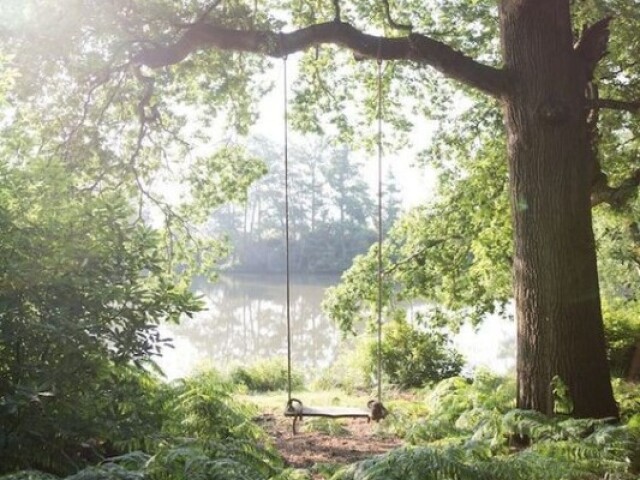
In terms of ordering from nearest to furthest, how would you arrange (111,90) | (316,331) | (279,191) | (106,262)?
1. (106,262)
2. (111,90)
3. (316,331)
4. (279,191)

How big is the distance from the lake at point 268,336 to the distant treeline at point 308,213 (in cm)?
1128

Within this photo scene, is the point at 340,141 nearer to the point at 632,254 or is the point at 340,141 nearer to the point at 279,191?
the point at 632,254

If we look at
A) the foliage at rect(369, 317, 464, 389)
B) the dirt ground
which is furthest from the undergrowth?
the foliage at rect(369, 317, 464, 389)

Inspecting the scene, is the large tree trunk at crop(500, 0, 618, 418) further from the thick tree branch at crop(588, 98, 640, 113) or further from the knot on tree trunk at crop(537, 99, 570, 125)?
the thick tree branch at crop(588, 98, 640, 113)

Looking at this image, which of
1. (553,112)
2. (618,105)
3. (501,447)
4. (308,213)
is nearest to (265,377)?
(618,105)

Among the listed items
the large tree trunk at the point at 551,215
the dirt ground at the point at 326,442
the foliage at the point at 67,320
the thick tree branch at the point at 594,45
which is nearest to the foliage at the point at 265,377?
the dirt ground at the point at 326,442

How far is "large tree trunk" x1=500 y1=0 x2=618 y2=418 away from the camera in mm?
4523

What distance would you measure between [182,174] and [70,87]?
249 centimetres

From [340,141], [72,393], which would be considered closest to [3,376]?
[72,393]

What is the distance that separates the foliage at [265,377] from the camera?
10.7 meters

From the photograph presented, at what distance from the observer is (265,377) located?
36.1ft

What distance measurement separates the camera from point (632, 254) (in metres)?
8.84

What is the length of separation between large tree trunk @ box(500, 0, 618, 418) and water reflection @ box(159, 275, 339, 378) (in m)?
9.52

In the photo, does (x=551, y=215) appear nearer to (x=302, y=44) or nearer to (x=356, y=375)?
(x=302, y=44)
